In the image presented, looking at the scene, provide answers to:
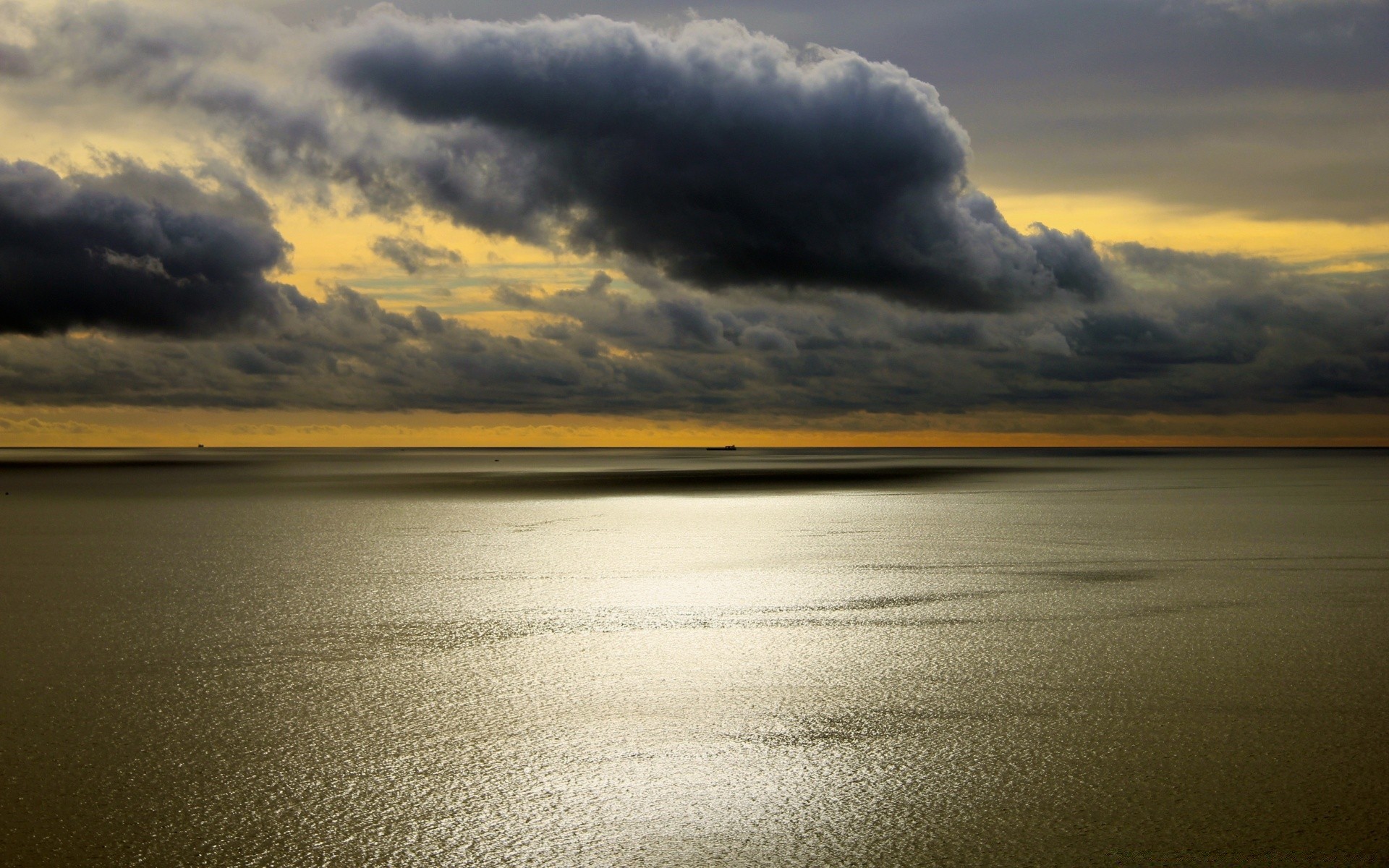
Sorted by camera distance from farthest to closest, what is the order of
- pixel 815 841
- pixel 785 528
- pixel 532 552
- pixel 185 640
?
pixel 785 528
pixel 532 552
pixel 185 640
pixel 815 841

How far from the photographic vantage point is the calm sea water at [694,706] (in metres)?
6.95

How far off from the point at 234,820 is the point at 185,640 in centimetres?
731

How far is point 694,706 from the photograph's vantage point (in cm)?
1015

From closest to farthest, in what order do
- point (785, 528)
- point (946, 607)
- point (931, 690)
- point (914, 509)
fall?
point (931, 690), point (946, 607), point (785, 528), point (914, 509)

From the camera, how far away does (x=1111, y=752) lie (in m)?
8.59

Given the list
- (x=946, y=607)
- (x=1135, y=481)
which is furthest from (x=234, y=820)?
(x=1135, y=481)

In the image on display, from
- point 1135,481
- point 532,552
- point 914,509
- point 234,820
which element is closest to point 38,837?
point 234,820

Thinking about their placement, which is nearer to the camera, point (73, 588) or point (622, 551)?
point (73, 588)

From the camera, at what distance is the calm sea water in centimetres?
695

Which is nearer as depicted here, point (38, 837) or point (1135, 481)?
point (38, 837)

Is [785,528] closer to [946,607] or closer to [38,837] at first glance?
→ [946,607]

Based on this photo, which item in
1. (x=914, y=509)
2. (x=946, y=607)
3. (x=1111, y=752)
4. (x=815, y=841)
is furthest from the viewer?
(x=914, y=509)

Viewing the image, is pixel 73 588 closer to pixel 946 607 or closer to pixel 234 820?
pixel 234 820

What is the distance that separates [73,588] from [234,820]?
1347cm
